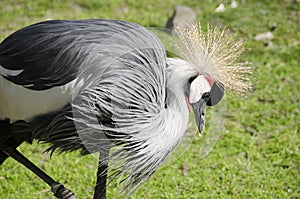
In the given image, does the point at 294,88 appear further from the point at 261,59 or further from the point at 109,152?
the point at 109,152

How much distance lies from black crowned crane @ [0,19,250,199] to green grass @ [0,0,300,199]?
331 millimetres

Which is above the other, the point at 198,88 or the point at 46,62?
the point at 46,62

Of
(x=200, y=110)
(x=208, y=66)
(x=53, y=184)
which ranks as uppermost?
(x=208, y=66)

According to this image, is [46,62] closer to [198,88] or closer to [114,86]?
[114,86]

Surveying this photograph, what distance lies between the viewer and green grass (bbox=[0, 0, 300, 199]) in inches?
120

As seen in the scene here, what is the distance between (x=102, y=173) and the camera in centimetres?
244

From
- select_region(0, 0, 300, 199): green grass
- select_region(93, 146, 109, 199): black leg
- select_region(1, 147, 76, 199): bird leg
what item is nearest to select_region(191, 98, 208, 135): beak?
select_region(0, 0, 300, 199): green grass

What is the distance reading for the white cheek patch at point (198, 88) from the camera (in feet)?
7.21

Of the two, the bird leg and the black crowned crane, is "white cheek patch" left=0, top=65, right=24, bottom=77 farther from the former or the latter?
the bird leg

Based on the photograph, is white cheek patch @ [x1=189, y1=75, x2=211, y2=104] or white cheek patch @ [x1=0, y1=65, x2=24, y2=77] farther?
white cheek patch @ [x1=0, y1=65, x2=24, y2=77]

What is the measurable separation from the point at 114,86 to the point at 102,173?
43 centimetres

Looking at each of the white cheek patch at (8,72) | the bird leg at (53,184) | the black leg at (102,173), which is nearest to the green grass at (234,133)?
the black leg at (102,173)

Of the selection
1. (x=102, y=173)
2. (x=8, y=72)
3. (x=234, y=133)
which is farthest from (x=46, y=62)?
(x=234, y=133)

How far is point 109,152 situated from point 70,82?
0.30 meters
